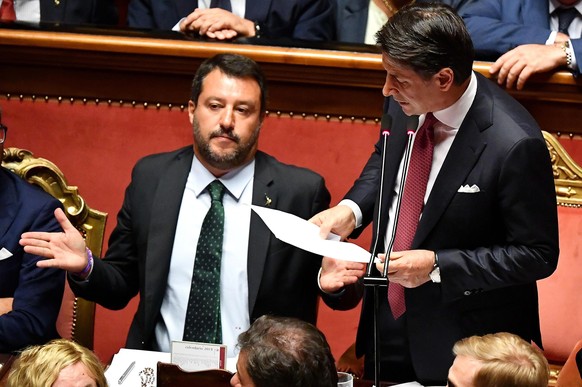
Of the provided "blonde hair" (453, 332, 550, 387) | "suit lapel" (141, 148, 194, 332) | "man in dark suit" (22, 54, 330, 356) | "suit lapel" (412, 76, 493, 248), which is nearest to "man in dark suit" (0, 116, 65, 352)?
"man in dark suit" (22, 54, 330, 356)

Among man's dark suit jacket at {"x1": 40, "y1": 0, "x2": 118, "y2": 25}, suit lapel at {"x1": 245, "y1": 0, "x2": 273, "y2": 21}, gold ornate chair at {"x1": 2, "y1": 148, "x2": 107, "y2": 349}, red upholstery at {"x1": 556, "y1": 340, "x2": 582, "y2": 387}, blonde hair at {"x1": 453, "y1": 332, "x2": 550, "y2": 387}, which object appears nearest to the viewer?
blonde hair at {"x1": 453, "y1": 332, "x2": 550, "y2": 387}

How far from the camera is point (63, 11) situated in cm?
411

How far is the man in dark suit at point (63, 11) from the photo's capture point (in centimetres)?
410

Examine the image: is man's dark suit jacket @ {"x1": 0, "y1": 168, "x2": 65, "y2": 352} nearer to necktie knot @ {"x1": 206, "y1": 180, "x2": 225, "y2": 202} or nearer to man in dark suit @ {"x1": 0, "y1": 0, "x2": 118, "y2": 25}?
necktie knot @ {"x1": 206, "y1": 180, "x2": 225, "y2": 202}

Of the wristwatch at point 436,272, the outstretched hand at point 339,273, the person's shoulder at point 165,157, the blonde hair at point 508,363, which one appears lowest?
the blonde hair at point 508,363

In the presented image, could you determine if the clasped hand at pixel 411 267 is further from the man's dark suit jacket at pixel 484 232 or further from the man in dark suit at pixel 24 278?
the man in dark suit at pixel 24 278

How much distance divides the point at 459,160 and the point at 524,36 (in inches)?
36.8

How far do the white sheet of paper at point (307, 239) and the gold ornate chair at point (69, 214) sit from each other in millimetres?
887

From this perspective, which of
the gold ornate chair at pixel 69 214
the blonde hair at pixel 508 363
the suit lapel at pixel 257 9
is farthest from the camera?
the suit lapel at pixel 257 9

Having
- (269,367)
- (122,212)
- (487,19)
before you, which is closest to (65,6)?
(122,212)

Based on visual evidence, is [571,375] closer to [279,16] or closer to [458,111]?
[458,111]

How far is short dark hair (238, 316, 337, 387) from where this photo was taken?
2076 millimetres

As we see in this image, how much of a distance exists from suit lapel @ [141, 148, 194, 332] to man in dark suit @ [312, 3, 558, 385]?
517 millimetres

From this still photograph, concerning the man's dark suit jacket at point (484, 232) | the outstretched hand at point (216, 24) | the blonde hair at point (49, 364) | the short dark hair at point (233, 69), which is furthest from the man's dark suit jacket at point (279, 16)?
the blonde hair at point (49, 364)
